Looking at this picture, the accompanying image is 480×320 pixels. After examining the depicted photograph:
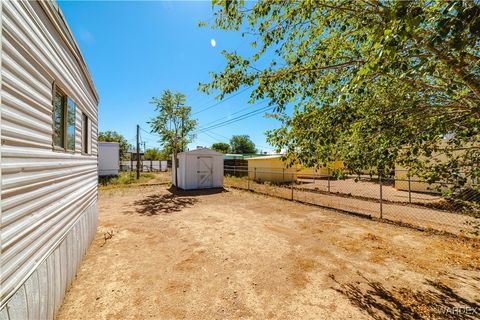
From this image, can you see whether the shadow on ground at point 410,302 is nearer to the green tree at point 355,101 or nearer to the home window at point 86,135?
the green tree at point 355,101

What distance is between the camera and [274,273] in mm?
3957

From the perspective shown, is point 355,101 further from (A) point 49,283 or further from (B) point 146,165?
Answer: (B) point 146,165

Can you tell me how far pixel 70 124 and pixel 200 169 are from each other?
1083 centimetres

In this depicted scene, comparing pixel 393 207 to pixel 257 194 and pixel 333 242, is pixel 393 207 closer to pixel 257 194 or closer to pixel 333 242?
Result: pixel 333 242

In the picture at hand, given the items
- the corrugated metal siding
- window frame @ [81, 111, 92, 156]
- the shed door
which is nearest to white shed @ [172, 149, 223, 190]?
the shed door

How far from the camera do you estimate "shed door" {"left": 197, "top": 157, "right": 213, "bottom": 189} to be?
48.2 feet

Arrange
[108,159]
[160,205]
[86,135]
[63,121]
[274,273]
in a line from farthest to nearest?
[108,159]
[160,205]
[86,135]
[274,273]
[63,121]

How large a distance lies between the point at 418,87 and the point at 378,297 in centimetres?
317

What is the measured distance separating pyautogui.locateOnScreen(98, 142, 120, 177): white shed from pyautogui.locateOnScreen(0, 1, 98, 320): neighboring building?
1989cm

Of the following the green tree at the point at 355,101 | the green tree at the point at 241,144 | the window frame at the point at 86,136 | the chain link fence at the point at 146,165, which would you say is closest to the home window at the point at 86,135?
the window frame at the point at 86,136

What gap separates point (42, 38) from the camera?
2.65 meters

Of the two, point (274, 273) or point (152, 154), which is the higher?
point (152, 154)

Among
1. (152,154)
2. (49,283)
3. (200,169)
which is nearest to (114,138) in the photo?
(152,154)

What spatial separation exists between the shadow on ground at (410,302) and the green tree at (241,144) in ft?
222
